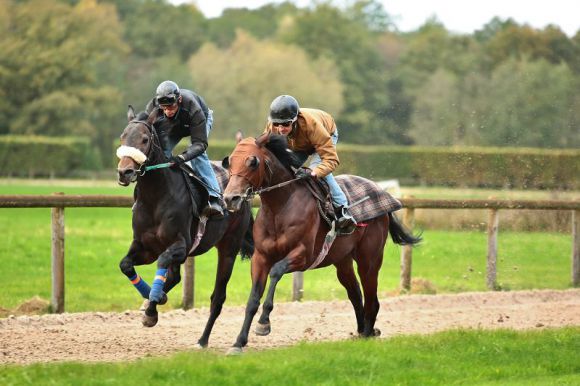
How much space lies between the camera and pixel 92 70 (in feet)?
202

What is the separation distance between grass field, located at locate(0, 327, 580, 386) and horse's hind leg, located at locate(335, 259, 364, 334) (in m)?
1.24

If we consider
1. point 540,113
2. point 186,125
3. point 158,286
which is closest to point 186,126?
point 186,125

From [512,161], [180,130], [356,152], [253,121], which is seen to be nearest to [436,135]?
[356,152]

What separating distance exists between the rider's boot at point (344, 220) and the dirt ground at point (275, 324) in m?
1.08

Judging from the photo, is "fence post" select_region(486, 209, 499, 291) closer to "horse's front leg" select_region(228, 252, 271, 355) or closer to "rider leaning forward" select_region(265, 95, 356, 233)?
"rider leaning forward" select_region(265, 95, 356, 233)

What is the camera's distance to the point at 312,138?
30.0ft

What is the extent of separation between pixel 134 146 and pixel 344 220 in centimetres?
201

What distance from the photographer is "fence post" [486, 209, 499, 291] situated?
568 inches

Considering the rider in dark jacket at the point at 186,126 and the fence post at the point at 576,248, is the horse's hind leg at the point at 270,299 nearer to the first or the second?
the rider in dark jacket at the point at 186,126

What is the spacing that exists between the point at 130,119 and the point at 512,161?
13468 mm

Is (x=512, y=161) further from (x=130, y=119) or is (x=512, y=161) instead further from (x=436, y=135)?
(x=436, y=135)

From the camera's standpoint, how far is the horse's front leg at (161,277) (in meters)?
8.78

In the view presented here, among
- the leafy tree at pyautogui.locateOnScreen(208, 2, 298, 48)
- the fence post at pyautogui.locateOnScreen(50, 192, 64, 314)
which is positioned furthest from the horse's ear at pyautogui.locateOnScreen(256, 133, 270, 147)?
the leafy tree at pyautogui.locateOnScreen(208, 2, 298, 48)

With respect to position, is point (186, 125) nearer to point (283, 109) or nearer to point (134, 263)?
point (283, 109)
